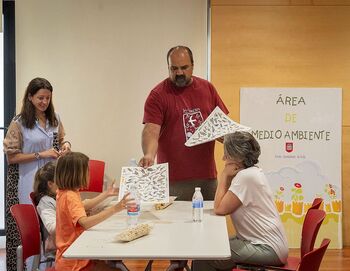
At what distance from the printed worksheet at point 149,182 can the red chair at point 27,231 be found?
1.74 feet

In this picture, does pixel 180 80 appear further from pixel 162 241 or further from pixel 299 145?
pixel 299 145

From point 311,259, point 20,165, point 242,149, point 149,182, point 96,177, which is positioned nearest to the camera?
point 311,259

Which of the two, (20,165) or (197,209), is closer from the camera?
(197,209)

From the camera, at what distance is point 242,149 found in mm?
2980

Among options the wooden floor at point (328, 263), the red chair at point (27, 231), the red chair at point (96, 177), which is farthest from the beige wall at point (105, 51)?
the red chair at point (27, 231)

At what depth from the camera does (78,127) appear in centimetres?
522

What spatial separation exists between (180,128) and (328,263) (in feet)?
6.73

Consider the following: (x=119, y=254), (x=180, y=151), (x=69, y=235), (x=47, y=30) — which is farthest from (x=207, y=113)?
(x=47, y=30)

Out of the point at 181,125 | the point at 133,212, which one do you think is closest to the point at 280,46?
the point at 181,125

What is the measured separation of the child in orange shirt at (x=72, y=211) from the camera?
2625 mm

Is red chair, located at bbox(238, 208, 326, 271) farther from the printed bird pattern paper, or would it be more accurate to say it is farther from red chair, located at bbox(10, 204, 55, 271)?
red chair, located at bbox(10, 204, 55, 271)

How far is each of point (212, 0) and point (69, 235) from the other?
10.2 feet

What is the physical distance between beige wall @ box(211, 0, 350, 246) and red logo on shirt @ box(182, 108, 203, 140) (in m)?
1.55

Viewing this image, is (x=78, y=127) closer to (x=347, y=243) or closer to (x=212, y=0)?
(x=212, y=0)
